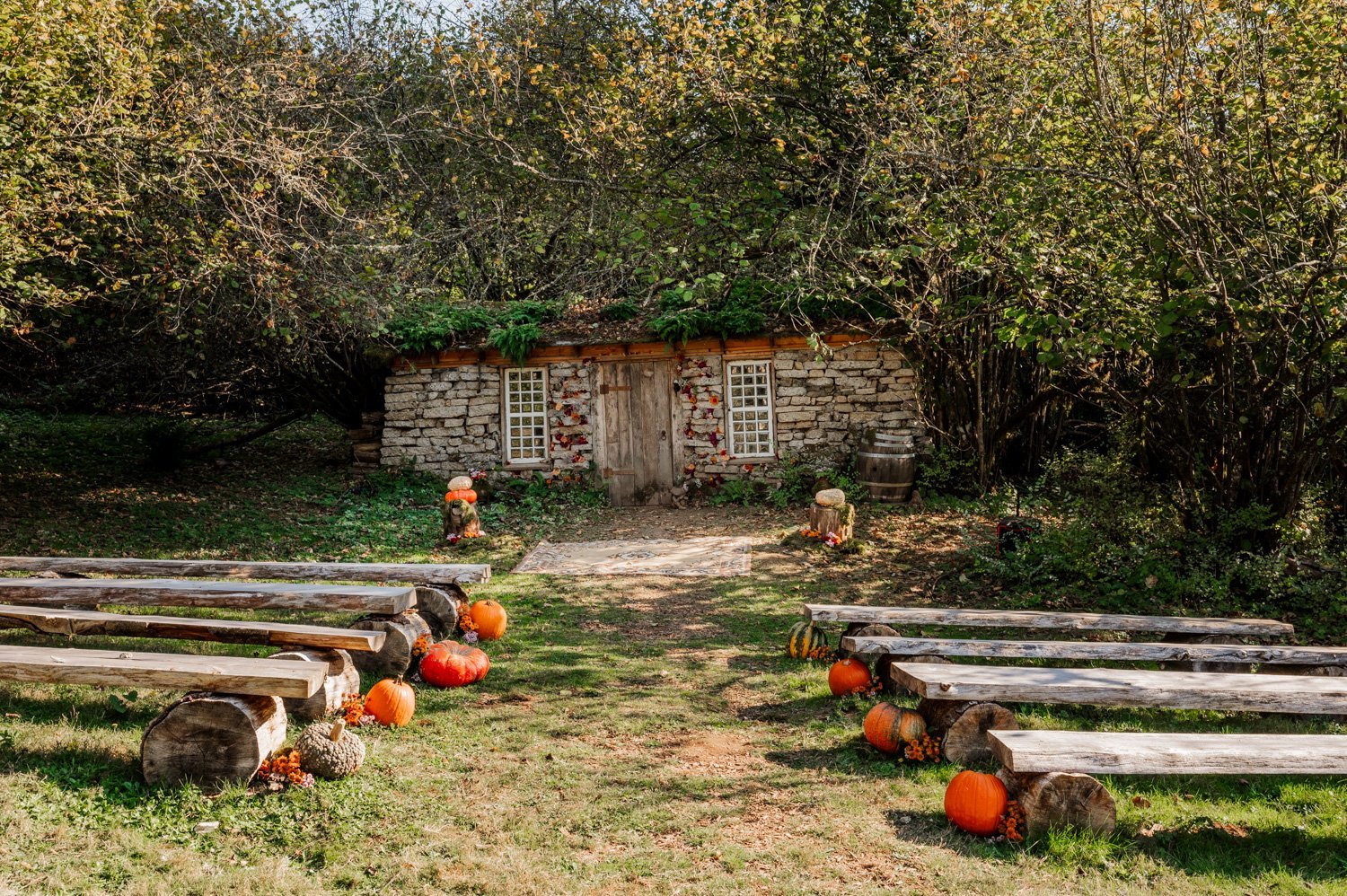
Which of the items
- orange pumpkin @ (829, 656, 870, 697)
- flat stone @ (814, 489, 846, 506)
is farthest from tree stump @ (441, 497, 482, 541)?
orange pumpkin @ (829, 656, 870, 697)

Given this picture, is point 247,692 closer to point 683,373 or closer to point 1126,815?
point 1126,815

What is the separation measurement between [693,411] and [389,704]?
26.5 feet

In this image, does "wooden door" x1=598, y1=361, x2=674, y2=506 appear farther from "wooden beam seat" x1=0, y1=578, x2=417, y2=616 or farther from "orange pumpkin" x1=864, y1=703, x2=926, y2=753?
"orange pumpkin" x1=864, y1=703, x2=926, y2=753

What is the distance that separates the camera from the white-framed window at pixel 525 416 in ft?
43.2

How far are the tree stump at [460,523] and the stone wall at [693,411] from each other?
2.21 m

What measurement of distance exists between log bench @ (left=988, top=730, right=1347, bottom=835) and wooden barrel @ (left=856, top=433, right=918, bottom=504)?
757cm

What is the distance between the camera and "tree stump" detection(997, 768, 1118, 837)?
4.06 m

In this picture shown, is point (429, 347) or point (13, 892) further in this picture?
point (429, 347)

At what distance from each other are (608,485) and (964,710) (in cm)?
859

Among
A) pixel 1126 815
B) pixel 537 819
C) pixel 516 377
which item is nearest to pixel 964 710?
pixel 1126 815

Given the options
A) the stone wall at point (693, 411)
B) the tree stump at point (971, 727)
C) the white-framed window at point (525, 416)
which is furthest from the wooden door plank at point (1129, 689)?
the white-framed window at point (525, 416)

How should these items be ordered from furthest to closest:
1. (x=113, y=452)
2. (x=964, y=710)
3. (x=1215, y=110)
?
1. (x=113, y=452)
2. (x=1215, y=110)
3. (x=964, y=710)

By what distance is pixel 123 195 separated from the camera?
313 inches

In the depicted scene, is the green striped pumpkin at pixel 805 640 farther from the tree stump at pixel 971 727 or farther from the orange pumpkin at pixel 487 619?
the orange pumpkin at pixel 487 619
